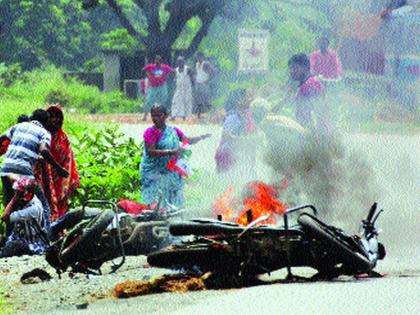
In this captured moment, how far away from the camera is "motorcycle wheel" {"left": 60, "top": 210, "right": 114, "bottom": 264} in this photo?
11.9 meters

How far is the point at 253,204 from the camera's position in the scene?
13969 millimetres

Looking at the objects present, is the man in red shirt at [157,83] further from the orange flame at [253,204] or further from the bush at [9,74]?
A: the orange flame at [253,204]

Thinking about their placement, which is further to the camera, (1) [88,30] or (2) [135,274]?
(1) [88,30]

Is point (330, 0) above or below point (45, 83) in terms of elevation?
above

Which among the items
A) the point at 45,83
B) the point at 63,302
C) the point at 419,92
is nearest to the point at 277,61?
the point at 45,83

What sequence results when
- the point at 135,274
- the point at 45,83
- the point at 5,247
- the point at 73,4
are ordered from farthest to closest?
1. the point at 73,4
2. the point at 45,83
3. the point at 5,247
4. the point at 135,274

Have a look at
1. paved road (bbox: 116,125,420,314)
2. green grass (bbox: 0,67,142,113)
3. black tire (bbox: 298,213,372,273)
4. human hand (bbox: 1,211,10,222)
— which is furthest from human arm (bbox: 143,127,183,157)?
green grass (bbox: 0,67,142,113)

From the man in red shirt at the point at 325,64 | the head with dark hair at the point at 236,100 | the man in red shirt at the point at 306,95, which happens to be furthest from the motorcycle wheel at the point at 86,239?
the man in red shirt at the point at 325,64

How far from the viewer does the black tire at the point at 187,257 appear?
11.4 m

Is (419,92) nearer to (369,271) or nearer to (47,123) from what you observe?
(47,123)

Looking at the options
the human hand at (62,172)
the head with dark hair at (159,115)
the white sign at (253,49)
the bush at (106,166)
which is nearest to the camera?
the human hand at (62,172)

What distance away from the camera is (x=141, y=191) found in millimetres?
17016

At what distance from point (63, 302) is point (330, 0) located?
66.0 ft

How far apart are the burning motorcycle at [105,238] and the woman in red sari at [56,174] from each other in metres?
2.55
